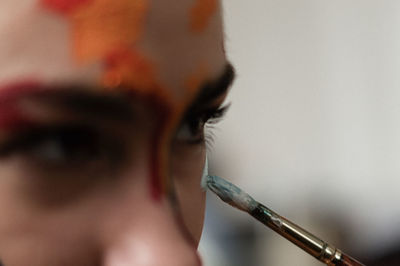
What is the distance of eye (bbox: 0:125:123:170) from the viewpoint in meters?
0.28

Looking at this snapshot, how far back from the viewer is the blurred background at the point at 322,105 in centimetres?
113

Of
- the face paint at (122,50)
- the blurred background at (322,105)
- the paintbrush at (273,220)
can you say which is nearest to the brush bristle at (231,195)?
the paintbrush at (273,220)

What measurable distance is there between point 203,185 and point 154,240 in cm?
10

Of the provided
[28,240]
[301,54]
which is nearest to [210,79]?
[28,240]

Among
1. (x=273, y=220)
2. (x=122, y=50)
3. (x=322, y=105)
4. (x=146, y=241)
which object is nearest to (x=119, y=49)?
(x=122, y=50)

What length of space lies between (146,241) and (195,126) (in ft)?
0.31

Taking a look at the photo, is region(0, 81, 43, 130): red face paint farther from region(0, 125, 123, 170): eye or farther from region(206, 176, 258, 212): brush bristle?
region(206, 176, 258, 212): brush bristle

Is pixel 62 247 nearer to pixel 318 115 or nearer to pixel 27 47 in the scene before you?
pixel 27 47

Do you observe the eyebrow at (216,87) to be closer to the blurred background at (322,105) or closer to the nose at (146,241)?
the nose at (146,241)

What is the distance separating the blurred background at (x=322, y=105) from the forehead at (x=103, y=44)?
808mm

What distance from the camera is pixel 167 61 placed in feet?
0.98

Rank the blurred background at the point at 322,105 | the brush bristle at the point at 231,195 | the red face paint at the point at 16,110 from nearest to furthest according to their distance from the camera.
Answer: the red face paint at the point at 16,110
the brush bristle at the point at 231,195
the blurred background at the point at 322,105

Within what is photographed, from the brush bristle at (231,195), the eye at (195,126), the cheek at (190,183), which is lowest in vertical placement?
the brush bristle at (231,195)

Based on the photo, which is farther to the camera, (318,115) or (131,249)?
(318,115)
